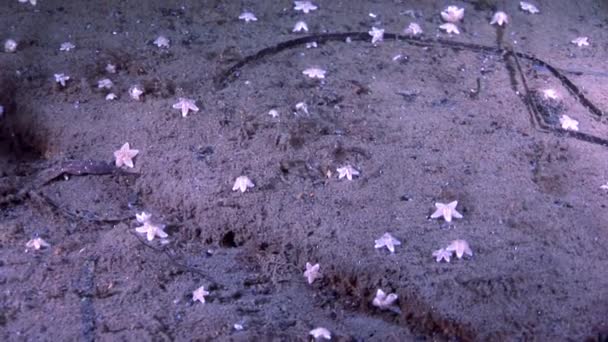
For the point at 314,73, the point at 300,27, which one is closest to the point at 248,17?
the point at 300,27

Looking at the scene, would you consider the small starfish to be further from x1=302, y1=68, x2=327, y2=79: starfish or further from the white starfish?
x1=302, y1=68, x2=327, y2=79: starfish

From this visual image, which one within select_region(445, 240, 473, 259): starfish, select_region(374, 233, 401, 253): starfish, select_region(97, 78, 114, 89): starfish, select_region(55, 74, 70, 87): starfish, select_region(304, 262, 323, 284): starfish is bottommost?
select_region(304, 262, 323, 284): starfish

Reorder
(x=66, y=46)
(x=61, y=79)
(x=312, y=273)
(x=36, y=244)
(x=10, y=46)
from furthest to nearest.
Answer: (x=66, y=46) < (x=10, y=46) < (x=61, y=79) < (x=36, y=244) < (x=312, y=273)

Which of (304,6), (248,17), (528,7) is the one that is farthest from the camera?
(528,7)

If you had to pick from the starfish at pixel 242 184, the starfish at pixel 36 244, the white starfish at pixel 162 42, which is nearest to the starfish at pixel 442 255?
the starfish at pixel 242 184

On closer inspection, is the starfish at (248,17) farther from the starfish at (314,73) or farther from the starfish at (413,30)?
the starfish at (413,30)

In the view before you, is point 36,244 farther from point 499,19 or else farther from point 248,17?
point 499,19

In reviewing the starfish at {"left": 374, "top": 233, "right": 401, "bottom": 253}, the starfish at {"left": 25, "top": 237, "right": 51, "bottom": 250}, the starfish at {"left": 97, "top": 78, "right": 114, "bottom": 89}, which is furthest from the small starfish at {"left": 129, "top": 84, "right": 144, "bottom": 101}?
the starfish at {"left": 374, "top": 233, "right": 401, "bottom": 253}
